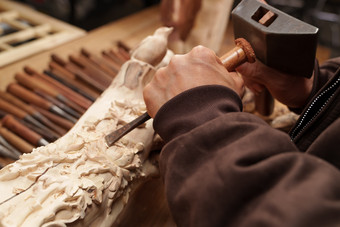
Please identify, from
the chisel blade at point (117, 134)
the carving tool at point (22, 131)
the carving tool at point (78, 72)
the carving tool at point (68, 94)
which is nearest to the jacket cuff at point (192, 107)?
the chisel blade at point (117, 134)

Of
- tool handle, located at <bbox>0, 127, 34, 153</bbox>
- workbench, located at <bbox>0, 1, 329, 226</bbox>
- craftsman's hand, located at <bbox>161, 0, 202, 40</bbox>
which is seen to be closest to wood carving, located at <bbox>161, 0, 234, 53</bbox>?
craftsman's hand, located at <bbox>161, 0, 202, 40</bbox>

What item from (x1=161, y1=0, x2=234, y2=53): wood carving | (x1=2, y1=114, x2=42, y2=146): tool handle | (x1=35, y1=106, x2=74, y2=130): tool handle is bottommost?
(x1=161, y1=0, x2=234, y2=53): wood carving

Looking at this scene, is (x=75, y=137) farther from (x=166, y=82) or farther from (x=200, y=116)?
(x=200, y=116)

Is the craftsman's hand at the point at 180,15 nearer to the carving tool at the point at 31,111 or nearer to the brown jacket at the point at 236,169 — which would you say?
the carving tool at the point at 31,111

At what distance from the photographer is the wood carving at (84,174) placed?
84 cm

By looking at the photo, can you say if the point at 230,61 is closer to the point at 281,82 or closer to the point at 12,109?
the point at 281,82

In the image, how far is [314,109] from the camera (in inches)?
37.1

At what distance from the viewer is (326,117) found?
2.77ft

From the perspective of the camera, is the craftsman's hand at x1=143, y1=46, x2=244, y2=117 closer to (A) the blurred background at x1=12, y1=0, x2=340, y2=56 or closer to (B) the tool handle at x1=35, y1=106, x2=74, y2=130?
(B) the tool handle at x1=35, y1=106, x2=74, y2=130

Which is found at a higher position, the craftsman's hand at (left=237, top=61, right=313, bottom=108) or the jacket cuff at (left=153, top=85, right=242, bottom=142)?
the jacket cuff at (left=153, top=85, right=242, bottom=142)

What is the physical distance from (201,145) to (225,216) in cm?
16

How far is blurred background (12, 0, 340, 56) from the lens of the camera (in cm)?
319

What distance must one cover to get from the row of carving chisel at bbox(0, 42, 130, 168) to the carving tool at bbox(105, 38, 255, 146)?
23.2 inches

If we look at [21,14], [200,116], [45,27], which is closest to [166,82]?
[200,116]
